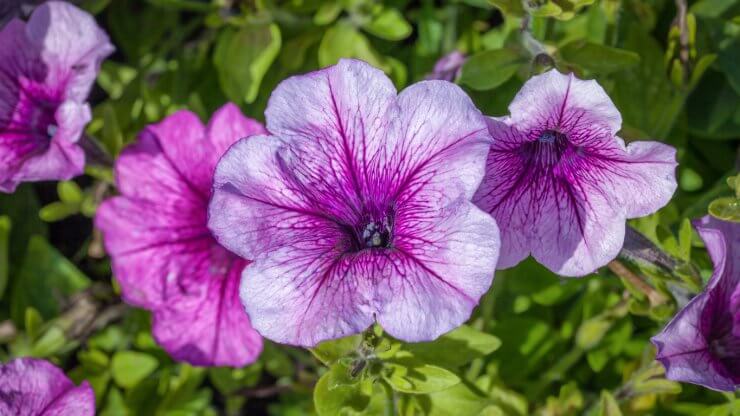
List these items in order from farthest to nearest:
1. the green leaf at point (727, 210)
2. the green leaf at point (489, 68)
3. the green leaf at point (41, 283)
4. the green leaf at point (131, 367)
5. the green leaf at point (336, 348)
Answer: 1. the green leaf at point (41, 283)
2. the green leaf at point (131, 367)
3. the green leaf at point (489, 68)
4. the green leaf at point (336, 348)
5. the green leaf at point (727, 210)

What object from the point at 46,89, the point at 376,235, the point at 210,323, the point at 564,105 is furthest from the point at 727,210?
the point at 46,89

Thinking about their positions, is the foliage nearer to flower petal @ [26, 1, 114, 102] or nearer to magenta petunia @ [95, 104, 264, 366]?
magenta petunia @ [95, 104, 264, 366]

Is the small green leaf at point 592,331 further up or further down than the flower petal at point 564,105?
further down

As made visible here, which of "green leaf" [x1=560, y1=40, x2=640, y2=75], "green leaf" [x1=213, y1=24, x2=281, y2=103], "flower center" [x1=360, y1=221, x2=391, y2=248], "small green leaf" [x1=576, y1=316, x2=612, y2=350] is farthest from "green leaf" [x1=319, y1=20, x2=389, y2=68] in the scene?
"small green leaf" [x1=576, y1=316, x2=612, y2=350]

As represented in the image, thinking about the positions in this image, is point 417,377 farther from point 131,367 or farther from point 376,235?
point 131,367

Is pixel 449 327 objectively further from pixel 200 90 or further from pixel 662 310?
pixel 200 90

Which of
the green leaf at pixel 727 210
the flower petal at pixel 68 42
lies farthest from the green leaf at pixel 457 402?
the flower petal at pixel 68 42

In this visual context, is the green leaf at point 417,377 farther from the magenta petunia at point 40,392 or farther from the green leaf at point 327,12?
the green leaf at point 327,12
